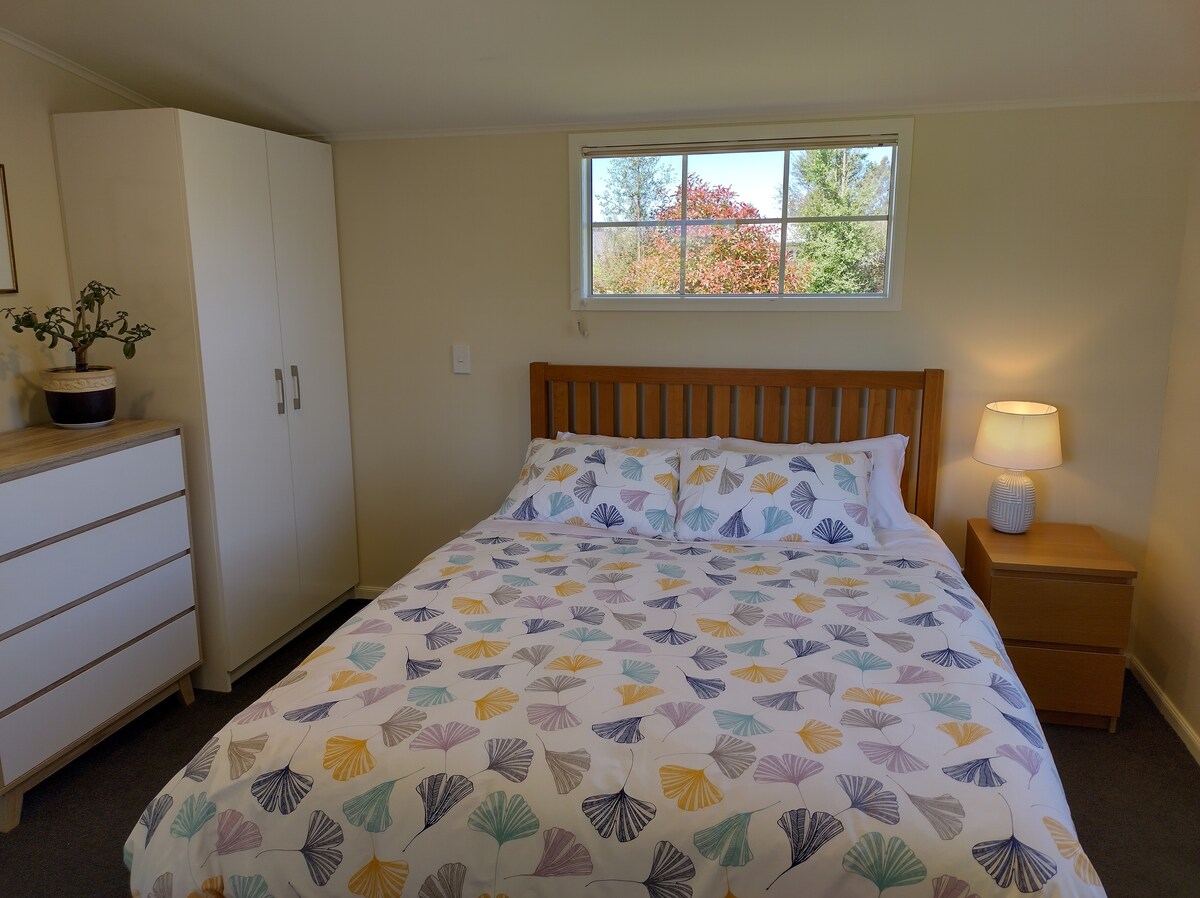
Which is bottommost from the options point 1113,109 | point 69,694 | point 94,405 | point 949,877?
point 69,694

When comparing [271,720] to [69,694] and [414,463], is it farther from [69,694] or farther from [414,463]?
[414,463]

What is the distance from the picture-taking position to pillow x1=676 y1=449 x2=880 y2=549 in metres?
2.64

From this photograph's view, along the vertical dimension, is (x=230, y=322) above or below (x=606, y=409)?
above

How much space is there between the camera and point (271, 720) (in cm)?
162

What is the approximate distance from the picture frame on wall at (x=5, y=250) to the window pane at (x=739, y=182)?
223cm

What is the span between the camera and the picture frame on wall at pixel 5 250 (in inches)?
A: 98.9

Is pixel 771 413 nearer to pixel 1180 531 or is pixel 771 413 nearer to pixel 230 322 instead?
pixel 1180 531

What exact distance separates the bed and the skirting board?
3.17ft

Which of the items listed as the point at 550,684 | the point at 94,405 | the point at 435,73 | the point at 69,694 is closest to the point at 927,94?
the point at 435,73

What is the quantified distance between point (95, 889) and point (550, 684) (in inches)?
49.5

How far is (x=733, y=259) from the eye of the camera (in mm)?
3178

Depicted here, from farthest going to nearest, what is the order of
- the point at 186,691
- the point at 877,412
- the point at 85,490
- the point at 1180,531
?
the point at 877,412 → the point at 186,691 → the point at 1180,531 → the point at 85,490

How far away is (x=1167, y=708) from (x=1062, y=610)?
0.54 m

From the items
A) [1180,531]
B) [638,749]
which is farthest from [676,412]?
[638,749]
